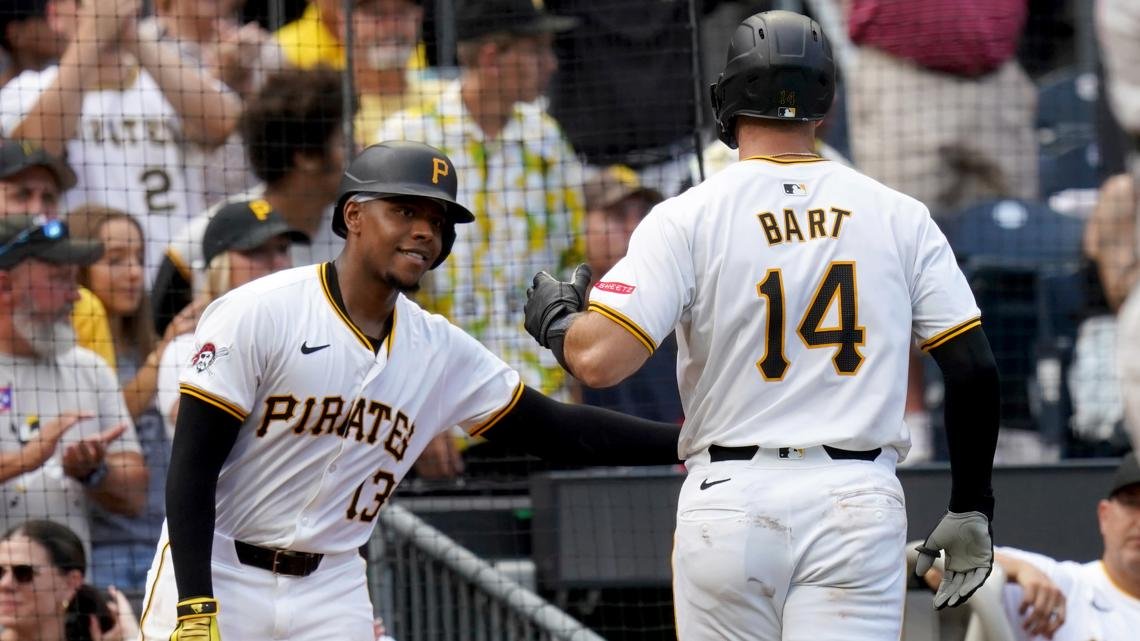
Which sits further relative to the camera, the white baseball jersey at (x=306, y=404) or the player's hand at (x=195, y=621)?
the white baseball jersey at (x=306, y=404)

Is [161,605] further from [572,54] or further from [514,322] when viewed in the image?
[572,54]

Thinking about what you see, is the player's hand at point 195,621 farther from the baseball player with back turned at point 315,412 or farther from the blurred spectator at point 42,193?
the blurred spectator at point 42,193

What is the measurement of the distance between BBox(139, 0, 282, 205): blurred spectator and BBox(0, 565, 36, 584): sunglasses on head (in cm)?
195

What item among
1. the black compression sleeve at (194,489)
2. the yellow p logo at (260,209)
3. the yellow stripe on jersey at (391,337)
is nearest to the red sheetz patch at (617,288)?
the yellow stripe on jersey at (391,337)

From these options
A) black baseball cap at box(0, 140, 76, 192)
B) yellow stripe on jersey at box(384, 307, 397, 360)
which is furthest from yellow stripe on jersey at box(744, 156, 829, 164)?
black baseball cap at box(0, 140, 76, 192)

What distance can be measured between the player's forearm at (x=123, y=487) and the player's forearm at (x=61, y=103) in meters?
1.47

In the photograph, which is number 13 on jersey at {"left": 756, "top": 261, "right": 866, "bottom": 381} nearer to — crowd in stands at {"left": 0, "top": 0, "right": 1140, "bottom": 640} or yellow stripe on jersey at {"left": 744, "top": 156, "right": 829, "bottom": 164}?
yellow stripe on jersey at {"left": 744, "top": 156, "right": 829, "bottom": 164}

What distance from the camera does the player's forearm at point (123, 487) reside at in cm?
585

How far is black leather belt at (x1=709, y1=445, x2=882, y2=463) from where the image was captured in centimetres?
366

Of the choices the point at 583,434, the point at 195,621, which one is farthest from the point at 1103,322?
the point at 195,621

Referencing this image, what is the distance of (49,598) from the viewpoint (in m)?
5.39

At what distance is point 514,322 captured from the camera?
254 inches

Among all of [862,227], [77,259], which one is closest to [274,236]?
[77,259]

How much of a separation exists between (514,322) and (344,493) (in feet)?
7.94
